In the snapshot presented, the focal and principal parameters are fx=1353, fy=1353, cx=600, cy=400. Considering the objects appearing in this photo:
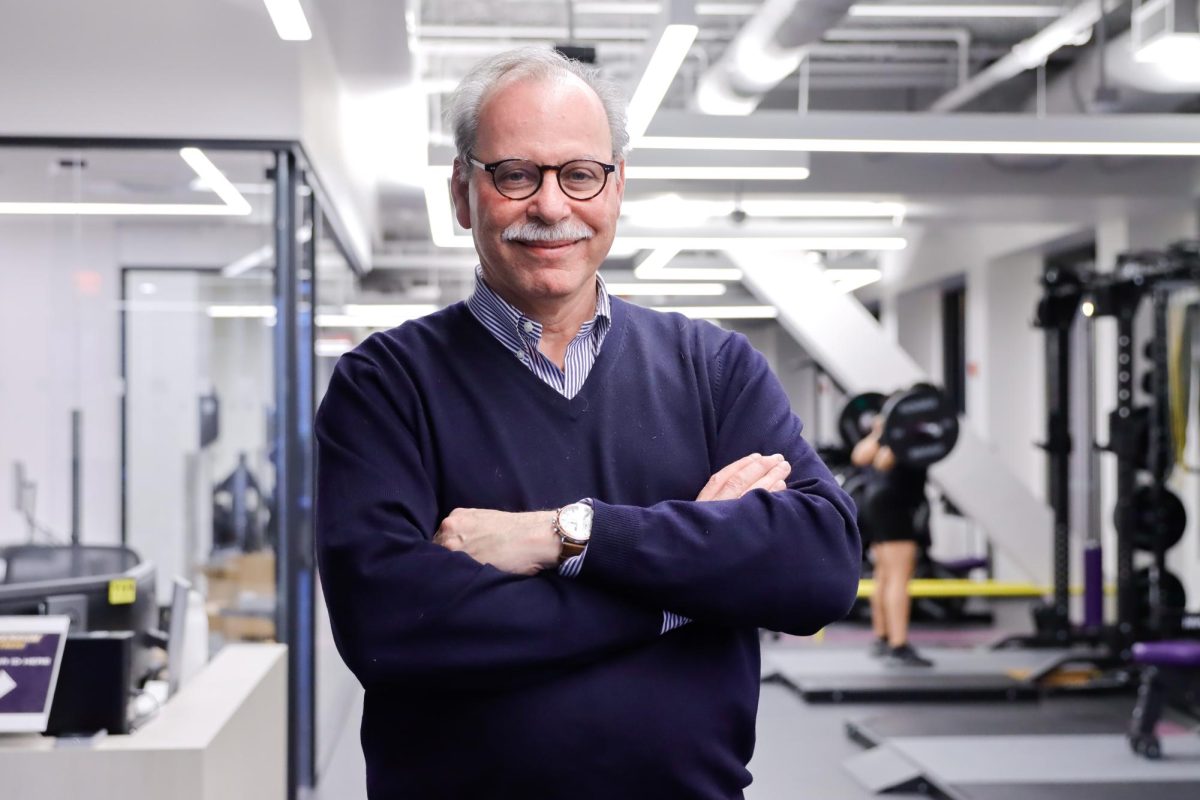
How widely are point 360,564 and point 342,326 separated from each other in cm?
728

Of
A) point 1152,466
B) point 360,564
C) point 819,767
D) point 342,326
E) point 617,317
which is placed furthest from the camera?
point 342,326

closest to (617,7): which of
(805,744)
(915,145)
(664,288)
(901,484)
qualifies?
(915,145)

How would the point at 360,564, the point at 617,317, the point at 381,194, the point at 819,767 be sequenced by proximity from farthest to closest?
the point at 381,194 < the point at 819,767 < the point at 617,317 < the point at 360,564

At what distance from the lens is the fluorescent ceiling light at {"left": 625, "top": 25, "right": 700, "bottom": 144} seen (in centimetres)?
348

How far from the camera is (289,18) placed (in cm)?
343

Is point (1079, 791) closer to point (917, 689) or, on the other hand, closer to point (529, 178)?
point (917, 689)

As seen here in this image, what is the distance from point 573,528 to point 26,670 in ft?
6.37

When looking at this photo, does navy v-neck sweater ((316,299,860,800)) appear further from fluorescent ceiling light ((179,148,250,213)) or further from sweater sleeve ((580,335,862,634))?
fluorescent ceiling light ((179,148,250,213))

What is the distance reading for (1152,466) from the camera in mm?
7336

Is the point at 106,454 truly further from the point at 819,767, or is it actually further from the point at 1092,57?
the point at 1092,57

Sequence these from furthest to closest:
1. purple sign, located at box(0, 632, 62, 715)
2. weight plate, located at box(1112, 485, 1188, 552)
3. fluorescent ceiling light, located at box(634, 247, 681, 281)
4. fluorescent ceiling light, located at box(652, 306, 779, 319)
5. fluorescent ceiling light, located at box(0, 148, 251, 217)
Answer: fluorescent ceiling light, located at box(652, 306, 779, 319) < fluorescent ceiling light, located at box(634, 247, 681, 281) < weight plate, located at box(1112, 485, 1188, 552) < fluorescent ceiling light, located at box(0, 148, 251, 217) < purple sign, located at box(0, 632, 62, 715)

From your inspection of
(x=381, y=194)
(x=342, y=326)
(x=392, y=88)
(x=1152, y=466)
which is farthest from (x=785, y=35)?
(x=381, y=194)

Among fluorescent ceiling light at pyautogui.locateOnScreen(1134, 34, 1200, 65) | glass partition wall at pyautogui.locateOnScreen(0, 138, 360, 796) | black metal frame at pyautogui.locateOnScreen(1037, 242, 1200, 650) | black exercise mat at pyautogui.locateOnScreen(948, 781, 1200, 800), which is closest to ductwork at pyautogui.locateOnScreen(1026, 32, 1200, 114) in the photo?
fluorescent ceiling light at pyautogui.locateOnScreen(1134, 34, 1200, 65)

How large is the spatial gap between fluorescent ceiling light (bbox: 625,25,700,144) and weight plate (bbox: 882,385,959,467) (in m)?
4.16
